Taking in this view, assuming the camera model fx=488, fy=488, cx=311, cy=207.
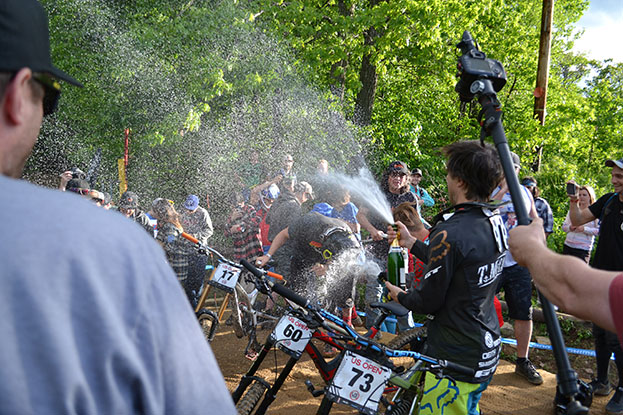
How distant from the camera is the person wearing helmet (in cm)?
592

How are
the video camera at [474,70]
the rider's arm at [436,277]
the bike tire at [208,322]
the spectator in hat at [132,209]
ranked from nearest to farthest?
the video camera at [474,70]
the rider's arm at [436,277]
the bike tire at [208,322]
the spectator in hat at [132,209]

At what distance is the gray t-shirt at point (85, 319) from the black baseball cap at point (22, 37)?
0.70 ft

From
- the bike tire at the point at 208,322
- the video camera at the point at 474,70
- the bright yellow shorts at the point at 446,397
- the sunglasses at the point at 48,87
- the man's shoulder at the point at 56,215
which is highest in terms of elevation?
the video camera at the point at 474,70

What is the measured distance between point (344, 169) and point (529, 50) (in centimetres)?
777

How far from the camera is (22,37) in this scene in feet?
2.54

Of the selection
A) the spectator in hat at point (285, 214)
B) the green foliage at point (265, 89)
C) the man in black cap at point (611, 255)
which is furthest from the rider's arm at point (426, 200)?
the man in black cap at point (611, 255)

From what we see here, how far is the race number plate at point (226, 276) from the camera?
598 cm

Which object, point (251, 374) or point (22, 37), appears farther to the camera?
point (251, 374)

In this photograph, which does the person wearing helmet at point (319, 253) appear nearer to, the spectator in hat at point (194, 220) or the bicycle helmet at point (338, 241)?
the bicycle helmet at point (338, 241)

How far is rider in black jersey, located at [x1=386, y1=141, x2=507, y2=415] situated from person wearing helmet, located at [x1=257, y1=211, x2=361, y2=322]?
2848 mm

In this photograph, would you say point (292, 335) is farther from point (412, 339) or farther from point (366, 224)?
point (366, 224)

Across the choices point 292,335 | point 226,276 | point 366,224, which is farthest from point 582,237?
point 292,335

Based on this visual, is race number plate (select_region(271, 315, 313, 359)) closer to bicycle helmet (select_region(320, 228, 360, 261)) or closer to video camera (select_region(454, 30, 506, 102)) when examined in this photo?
bicycle helmet (select_region(320, 228, 360, 261))

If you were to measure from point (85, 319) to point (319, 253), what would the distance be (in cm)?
552
